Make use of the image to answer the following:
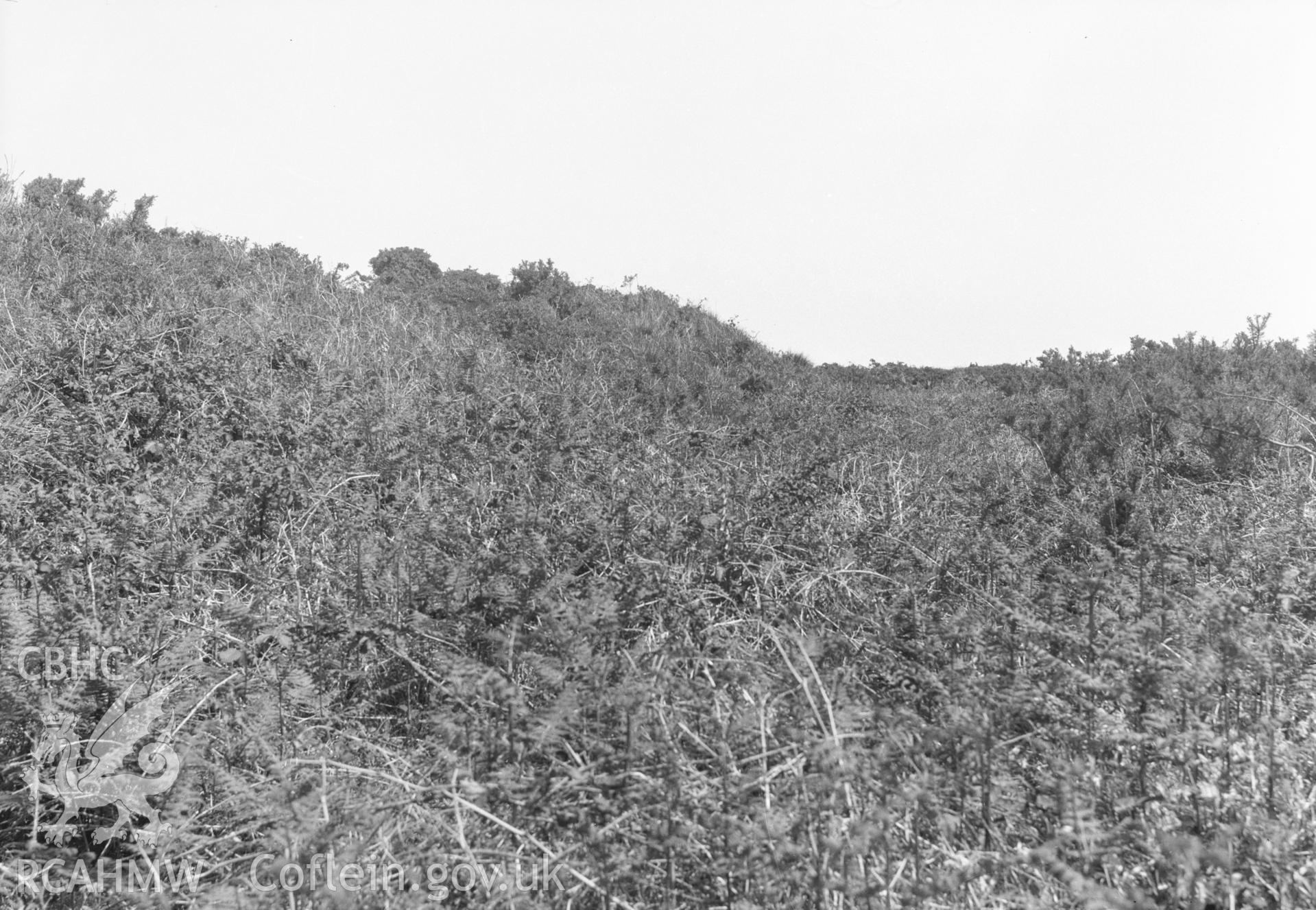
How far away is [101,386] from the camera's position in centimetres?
561

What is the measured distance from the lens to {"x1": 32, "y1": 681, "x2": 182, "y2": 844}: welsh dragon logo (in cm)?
253

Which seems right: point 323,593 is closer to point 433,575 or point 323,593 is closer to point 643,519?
point 433,575

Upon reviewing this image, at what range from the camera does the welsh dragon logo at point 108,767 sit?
2.53 metres

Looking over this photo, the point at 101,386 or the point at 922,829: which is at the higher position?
the point at 101,386

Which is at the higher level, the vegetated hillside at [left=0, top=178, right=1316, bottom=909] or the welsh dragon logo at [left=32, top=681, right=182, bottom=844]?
the vegetated hillside at [left=0, top=178, right=1316, bottom=909]

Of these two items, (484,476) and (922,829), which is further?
(484,476)

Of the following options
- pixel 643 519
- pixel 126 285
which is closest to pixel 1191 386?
pixel 643 519

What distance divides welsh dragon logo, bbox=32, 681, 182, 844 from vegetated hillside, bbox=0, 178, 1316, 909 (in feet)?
0.24

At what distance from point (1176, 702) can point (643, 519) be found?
2249 millimetres

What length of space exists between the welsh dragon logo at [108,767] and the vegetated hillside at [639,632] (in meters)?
0.07

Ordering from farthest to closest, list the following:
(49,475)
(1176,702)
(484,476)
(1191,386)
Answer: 1. (1191,386)
2. (484,476)
3. (49,475)
4. (1176,702)

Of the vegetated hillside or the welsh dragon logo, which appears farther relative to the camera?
the welsh dragon logo

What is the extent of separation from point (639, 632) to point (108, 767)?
1744 mm

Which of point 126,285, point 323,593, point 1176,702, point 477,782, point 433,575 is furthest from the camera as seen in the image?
point 126,285
